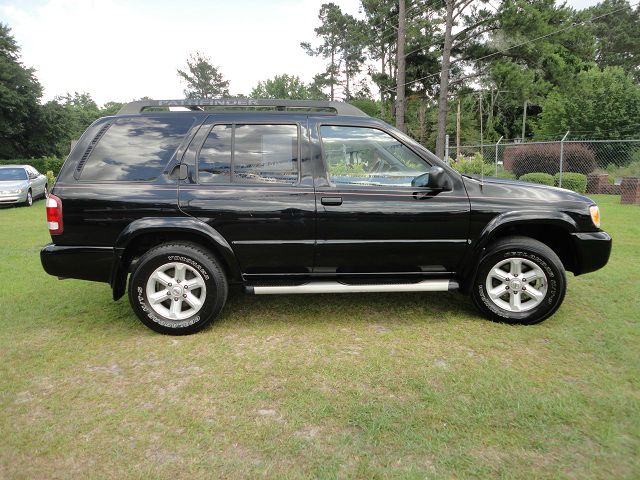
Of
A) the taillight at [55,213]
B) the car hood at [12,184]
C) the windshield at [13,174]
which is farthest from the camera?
the windshield at [13,174]

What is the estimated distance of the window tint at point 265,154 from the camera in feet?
11.9

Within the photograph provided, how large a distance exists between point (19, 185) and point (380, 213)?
15.3m

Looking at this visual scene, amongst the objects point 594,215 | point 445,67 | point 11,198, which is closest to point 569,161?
point 445,67

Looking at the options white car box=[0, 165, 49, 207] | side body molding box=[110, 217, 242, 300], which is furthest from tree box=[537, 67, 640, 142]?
side body molding box=[110, 217, 242, 300]

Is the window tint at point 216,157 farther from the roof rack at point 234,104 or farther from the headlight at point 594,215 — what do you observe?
the headlight at point 594,215

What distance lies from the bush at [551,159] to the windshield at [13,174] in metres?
19.5

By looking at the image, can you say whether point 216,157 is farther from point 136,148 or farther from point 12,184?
point 12,184

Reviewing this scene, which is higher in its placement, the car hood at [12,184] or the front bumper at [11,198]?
the car hood at [12,184]

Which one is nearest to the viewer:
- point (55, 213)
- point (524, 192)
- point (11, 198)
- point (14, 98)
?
point (55, 213)

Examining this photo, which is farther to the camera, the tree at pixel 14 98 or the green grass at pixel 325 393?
the tree at pixel 14 98

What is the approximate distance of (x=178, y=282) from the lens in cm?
363

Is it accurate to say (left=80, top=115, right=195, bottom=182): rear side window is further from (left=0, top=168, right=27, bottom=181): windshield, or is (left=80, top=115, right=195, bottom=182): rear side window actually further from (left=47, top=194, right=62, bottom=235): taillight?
(left=0, top=168, right=27, bottom=181): windshield

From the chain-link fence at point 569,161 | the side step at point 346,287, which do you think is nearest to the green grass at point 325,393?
the side step at point 346,287

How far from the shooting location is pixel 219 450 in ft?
7.26
